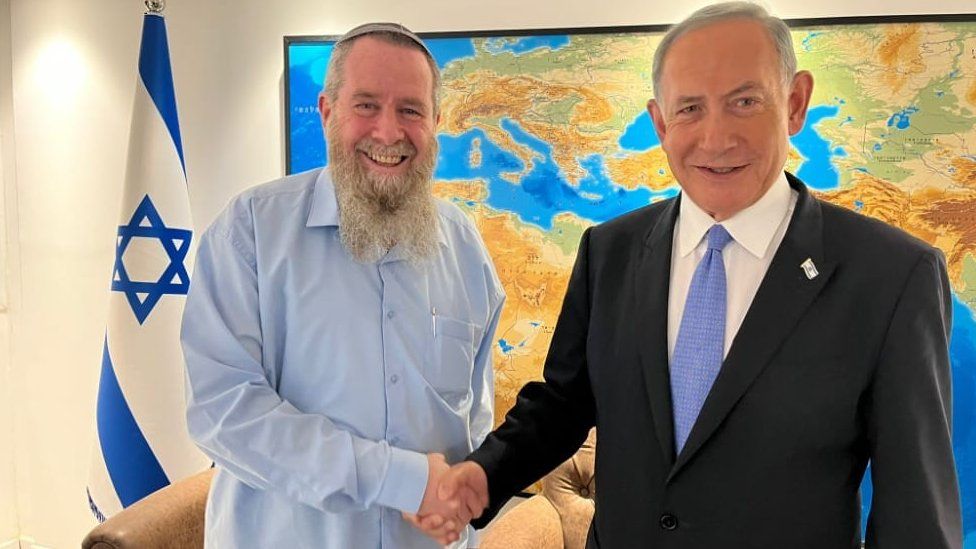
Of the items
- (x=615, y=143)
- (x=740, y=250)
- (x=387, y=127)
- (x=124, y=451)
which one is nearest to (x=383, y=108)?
(x=387, y=127)

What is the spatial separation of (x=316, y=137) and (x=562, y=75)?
107 centimetres

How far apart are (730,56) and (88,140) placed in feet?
10.5

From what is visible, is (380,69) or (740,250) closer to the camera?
(740,250)

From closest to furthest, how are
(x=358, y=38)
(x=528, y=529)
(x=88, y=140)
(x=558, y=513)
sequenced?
(x=358, y=38)
(x=528, y=529)
(x=558, y=513)
(x=88, y=140)

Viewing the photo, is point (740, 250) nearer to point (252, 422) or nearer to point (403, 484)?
point (403, 484)

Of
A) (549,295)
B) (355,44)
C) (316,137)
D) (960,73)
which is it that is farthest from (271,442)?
(960,73)

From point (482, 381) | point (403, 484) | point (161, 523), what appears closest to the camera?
point (403, 484)

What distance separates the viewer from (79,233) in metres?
3.54

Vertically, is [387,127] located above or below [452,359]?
above

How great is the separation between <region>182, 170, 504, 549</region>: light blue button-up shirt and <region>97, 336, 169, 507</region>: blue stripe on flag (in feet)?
4.14

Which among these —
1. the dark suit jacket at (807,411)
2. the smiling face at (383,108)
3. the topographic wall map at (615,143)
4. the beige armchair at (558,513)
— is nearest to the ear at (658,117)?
the dark suit jacket at (807,411)

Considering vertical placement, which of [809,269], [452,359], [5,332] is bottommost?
[5,332]

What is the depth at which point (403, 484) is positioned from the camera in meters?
1.49

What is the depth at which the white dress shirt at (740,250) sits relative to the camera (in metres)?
1.26
